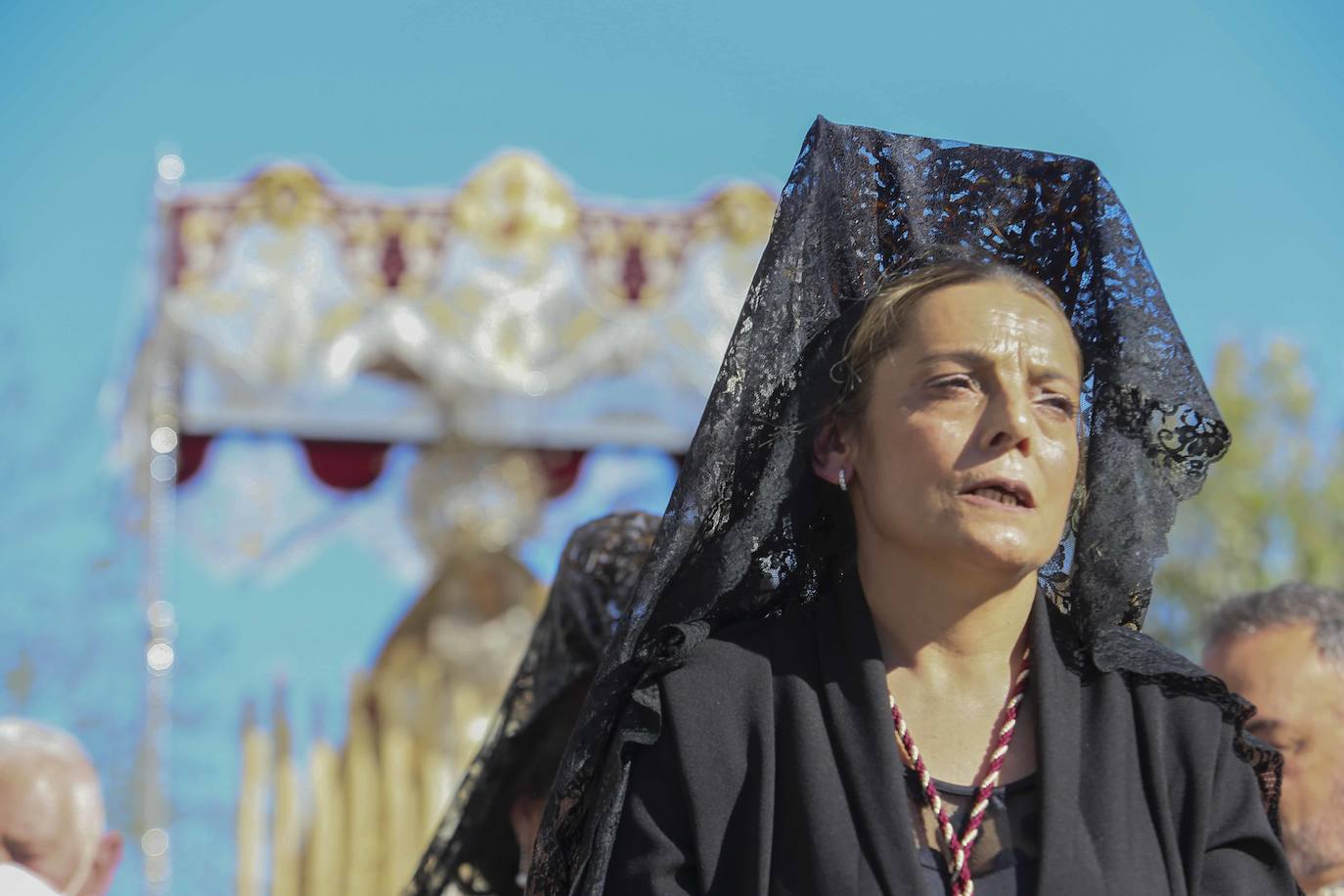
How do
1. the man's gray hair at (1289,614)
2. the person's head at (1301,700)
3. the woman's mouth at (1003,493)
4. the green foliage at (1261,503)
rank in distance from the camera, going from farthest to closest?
the green foliage at (1261,503)
the man's gray hair at (1289,614)
the person's head at (1301,700)
the woman's mouth at (1003,493)

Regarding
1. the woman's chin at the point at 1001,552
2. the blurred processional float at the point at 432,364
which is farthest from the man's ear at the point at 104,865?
the blurred processional float at the point at 432,364

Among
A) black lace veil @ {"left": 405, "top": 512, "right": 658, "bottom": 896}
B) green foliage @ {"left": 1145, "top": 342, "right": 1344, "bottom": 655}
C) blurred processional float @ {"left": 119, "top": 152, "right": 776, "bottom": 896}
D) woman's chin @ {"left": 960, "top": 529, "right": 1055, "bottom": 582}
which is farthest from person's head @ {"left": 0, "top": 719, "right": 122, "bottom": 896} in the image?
green foliage @ {"left": 1145, "top": 342, "right": 1344, "bottom": 655}

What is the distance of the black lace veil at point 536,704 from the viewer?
10.4ft

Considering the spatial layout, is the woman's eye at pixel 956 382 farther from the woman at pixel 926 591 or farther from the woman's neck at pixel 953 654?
the woman's neck at pixel 953 654

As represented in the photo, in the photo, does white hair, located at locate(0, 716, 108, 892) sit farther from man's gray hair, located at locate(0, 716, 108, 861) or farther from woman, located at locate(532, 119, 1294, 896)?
woman, located at locate(532, 119, 1294, 896)

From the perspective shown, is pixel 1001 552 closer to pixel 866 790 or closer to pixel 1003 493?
pixel 1003 493

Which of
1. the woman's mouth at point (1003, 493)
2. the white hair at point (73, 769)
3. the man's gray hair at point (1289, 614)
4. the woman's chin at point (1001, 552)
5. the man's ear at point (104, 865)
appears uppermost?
the man's gray hair at point (1289, 614)

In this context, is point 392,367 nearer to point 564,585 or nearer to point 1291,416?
point 564,585

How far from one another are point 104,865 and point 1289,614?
2043 millimetres

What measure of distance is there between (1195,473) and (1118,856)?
534mm

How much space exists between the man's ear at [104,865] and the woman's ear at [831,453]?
149 cm

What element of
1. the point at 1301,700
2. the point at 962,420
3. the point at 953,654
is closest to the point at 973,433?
the point at 962,420

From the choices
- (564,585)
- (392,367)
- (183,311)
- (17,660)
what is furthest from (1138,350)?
(392,367)

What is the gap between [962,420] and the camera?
6.53ft
